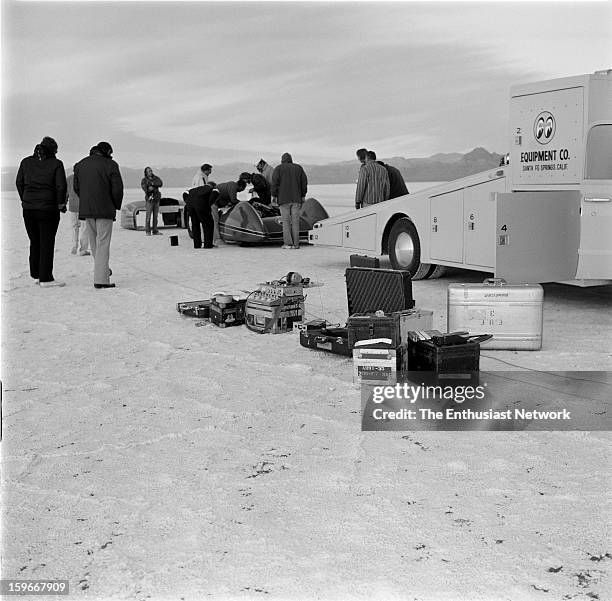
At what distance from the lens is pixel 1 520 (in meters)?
3.68

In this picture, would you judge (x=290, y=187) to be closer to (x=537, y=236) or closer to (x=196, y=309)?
(x=196, y=309)

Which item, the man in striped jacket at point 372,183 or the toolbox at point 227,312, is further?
the man in striped jacket at point 372,183

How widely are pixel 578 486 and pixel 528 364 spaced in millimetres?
2398

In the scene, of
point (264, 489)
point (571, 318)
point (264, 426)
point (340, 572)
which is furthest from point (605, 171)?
point (340, 572)

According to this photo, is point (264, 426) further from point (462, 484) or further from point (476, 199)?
point (476, 199)

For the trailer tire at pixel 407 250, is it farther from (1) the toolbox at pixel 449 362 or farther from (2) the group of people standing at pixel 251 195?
(1) the toolbox at pixel 449 362

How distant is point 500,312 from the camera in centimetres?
686

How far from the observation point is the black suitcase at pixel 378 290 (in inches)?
283

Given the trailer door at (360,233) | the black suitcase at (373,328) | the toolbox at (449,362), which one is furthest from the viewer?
the trailer door at (360,233)

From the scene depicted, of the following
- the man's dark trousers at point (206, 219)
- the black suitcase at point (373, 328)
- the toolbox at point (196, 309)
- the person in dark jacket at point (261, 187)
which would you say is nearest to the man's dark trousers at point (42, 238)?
the toolbox at point (196, 309)

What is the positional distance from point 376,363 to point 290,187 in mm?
9249

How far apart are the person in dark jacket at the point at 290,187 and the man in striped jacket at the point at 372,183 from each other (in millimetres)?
2493

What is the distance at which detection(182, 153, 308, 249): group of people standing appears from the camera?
1466 cm

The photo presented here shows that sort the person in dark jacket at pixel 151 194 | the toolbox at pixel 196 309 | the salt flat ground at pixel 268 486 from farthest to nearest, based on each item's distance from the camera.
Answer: the person in dark jacket at pixel 151 194 → the toolbox at pixel 196 309 → the salt flat ground at pixel 268 486
